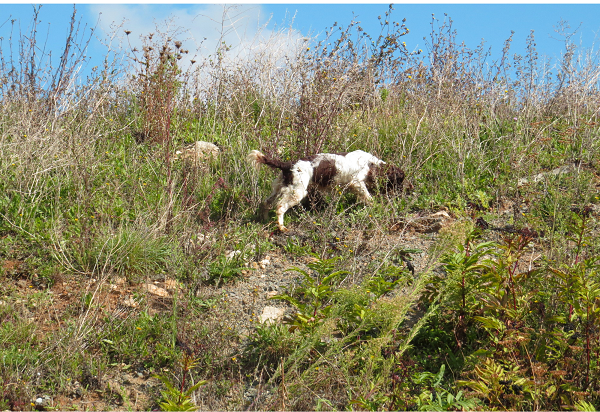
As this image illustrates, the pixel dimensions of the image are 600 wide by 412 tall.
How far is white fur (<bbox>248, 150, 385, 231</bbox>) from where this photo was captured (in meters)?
5.50

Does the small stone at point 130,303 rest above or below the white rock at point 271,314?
above

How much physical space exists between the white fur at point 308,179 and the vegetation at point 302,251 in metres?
0.19

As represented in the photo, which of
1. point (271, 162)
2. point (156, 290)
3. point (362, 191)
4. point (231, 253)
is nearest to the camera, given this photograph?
point (156, 290)

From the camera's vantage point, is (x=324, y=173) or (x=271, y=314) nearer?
(x=271, y=314)

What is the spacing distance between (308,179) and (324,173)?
21 cm

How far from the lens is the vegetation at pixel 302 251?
2994mm

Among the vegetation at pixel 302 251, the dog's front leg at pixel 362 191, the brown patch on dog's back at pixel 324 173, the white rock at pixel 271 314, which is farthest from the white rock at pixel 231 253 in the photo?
the dog's front leg at pixel 362 191

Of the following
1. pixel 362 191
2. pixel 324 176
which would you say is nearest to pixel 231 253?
pixel 324 176

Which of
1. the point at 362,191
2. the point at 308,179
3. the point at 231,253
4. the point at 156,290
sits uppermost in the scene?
the point at 308,179

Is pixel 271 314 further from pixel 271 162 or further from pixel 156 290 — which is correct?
pixel 271 162

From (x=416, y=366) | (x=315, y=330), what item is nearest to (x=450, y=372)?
(x=416, y=366)

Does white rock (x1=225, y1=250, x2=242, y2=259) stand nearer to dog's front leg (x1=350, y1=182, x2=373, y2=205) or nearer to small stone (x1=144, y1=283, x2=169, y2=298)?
small stone (x1=144, y1=283, x2=169, y2=298)

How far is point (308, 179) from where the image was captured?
5598 millimetres

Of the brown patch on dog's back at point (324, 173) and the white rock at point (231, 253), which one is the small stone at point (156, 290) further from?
the brown patch on dog's back at point (324, 173)
